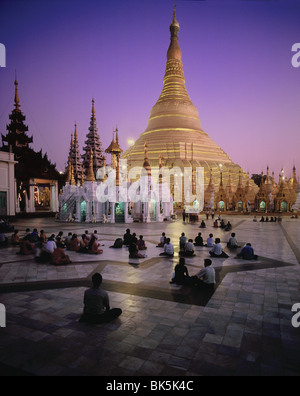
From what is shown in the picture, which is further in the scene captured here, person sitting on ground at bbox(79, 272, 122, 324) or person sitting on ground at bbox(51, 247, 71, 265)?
person sitting on ground at bbox(51, 247, 71, 265)

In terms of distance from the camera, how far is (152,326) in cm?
495

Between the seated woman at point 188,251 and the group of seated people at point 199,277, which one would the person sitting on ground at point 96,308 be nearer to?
the group of seated people at point 199,277

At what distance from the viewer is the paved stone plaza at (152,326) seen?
378 cm

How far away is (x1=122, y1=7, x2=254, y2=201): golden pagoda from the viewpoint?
48.8m

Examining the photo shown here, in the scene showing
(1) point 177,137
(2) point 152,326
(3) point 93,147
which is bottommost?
(2) point 152,326

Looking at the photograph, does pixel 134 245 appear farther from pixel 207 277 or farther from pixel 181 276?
pixel 207 277

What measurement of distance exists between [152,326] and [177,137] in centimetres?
4923

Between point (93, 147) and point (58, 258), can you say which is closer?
point (58, 258)

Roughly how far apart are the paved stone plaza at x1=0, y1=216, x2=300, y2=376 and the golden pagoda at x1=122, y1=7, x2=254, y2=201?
127ft

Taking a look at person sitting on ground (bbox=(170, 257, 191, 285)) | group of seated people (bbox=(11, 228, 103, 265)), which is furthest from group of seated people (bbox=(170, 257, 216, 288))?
group of seated people (bbox=(11, 228, 103, 265))

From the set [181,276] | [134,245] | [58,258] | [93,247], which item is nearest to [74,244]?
[93,247]

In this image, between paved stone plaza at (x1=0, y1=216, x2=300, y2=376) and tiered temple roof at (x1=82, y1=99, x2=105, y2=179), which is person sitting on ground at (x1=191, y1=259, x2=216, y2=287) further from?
Result: tiered temple roof at (x1=82, y1=99, x2=105, y2=179)

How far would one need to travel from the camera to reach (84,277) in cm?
801

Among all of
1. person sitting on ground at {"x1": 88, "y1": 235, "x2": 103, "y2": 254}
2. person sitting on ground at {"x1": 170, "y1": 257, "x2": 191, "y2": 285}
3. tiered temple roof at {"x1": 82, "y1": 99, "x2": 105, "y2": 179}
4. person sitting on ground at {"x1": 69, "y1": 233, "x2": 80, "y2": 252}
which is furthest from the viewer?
tiered temple roof at {"x1": 82, "y1": 99, "x2": 105, "y2": 179}
